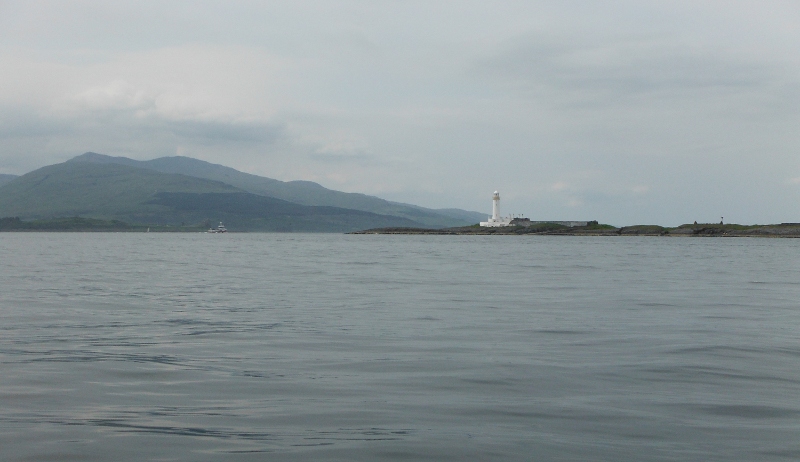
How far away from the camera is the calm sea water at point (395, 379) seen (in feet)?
28.5

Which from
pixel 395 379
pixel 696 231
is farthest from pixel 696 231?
pixel 395 379

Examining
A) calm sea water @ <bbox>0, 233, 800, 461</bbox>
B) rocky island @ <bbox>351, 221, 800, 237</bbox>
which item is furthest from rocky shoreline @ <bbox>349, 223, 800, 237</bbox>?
calm sea water @ <bbox>0, 233, 800, 461</bbox>

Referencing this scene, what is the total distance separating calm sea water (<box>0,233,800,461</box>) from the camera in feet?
28.5

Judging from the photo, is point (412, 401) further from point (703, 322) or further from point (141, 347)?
point (703, 322)

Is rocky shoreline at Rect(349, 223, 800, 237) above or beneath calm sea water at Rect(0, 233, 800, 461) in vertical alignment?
above

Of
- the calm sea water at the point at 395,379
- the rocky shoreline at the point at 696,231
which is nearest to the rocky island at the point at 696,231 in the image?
the rocky shoreline at the point at 696,231

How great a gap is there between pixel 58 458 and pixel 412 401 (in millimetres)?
4843

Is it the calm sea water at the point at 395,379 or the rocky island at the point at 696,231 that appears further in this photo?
the rocky island at the point at 696,231

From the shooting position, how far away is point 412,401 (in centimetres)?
1073

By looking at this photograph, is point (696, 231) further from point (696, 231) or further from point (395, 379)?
point (395, 379)

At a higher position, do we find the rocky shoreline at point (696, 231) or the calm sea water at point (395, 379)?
the rocky shoreline at point (696, 231)

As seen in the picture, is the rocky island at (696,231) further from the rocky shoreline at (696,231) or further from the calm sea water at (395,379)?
the calm sea water at (395,379)

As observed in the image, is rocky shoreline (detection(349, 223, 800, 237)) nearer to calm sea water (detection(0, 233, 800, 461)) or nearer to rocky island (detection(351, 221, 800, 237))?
rocky island (detection(351, 221, 800, 237))

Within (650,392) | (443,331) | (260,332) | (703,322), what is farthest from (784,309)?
(260,332)
